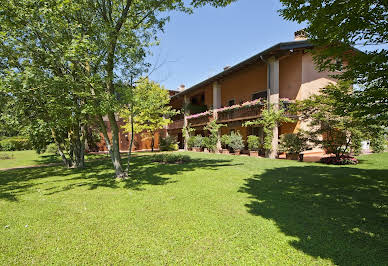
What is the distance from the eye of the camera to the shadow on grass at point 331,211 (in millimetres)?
2693

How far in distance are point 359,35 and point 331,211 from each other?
11.9 feet

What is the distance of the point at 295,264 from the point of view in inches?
95.4

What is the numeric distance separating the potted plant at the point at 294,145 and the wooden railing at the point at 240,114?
2730mm

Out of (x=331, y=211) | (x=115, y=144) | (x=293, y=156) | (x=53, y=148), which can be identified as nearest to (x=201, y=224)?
(x=331, y=211)

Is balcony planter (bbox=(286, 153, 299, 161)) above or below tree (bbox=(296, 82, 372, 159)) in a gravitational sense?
below

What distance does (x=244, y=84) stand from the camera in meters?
17.2

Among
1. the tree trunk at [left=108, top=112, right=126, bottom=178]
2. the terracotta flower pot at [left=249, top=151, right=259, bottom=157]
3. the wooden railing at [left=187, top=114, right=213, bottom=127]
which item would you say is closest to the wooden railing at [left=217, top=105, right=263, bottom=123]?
the wooden railing at [left=187, top=114, right=213, bottom=127]

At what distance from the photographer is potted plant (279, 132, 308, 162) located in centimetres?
1088

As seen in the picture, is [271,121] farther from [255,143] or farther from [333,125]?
[333,125]

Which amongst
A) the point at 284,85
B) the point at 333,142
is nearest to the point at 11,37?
the point at 333,142

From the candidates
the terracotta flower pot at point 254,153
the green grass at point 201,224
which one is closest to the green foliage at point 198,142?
the terracotta flower pot at point 254,153

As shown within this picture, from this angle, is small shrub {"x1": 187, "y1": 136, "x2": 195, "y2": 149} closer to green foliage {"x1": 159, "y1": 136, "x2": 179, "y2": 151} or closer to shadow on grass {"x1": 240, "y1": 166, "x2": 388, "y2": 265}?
green foliage {"x1": 159, "y1": 136, "x2": 179, "y2": 151}

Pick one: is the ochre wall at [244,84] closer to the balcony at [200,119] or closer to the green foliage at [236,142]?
the balcony at [200,119]

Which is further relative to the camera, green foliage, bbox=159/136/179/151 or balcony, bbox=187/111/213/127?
green foliage, bbox=159/136/179/151
